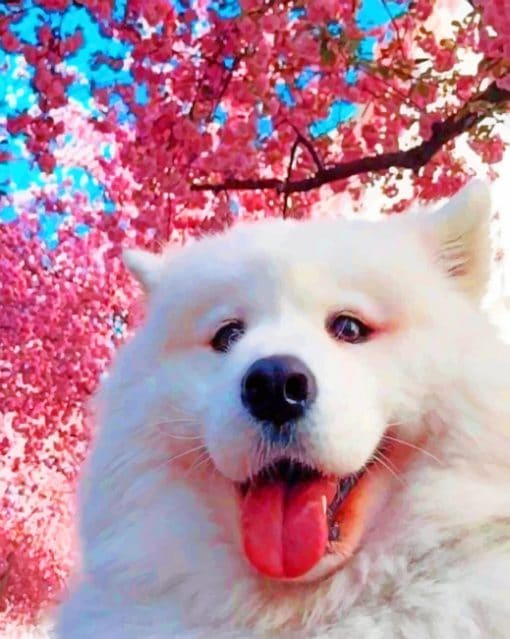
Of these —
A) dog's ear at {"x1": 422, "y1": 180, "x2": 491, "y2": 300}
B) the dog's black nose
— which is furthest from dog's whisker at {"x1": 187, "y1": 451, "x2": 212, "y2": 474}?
dog's ear at {"x1": 422, "y1": 180, "x2": 491, "y2": 300}

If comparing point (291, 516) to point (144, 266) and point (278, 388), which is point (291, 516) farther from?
point (144, 266)

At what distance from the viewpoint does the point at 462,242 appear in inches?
89.9

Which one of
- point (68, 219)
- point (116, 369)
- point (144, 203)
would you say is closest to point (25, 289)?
point (68, 219)

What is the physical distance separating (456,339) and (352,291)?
259 millimetres

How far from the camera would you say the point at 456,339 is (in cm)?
210

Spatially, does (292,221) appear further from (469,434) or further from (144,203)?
(144,203)

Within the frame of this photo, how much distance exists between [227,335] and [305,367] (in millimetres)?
363

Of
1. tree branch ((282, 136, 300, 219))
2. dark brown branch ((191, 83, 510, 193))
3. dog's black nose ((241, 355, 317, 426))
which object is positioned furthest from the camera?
tree branch ((282, 136, 300, 219))

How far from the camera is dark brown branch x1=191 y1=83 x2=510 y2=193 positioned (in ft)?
14.2

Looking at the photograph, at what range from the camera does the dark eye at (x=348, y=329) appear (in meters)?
2.09

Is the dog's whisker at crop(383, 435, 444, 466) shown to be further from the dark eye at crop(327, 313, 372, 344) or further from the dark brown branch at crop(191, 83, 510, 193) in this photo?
the dark brown branch at crop(191, 83, 510, 193)

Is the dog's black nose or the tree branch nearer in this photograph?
the dog's black nose

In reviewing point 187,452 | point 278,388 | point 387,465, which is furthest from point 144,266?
point 387,465

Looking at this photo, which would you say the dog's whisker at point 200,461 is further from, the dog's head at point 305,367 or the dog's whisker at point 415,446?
the dog's whisker at point 415,446
